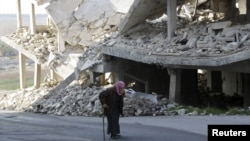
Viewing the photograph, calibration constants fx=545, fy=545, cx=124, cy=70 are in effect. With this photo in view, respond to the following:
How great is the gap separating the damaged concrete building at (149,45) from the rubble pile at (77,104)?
3.43ft

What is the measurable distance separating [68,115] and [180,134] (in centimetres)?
865

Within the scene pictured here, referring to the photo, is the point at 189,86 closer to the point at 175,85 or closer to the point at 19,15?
the point at 175,85

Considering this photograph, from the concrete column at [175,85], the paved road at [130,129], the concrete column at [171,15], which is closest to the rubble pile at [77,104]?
the concrete column at [175,85]

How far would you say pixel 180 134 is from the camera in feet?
42.9

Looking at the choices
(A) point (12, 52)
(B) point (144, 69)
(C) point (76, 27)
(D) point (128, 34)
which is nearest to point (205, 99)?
(B) point (144, 69)

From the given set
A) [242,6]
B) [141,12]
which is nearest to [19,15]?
[141,12]

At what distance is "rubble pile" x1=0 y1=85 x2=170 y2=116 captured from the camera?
63.2 feet

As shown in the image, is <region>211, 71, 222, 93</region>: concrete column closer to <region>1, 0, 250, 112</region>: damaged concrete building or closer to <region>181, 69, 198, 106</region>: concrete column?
<region>1, 0, 250, 112</region>: damaged concrete building

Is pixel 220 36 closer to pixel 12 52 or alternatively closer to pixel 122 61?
pixel 122 61

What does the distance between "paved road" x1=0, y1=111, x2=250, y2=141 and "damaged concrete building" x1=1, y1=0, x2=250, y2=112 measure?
2.69m

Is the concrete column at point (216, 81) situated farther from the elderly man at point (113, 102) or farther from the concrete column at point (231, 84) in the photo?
the elderly man at point (113, 102)

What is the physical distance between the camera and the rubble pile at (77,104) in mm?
19250

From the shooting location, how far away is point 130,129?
14398 mm

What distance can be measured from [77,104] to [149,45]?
12.4ft
